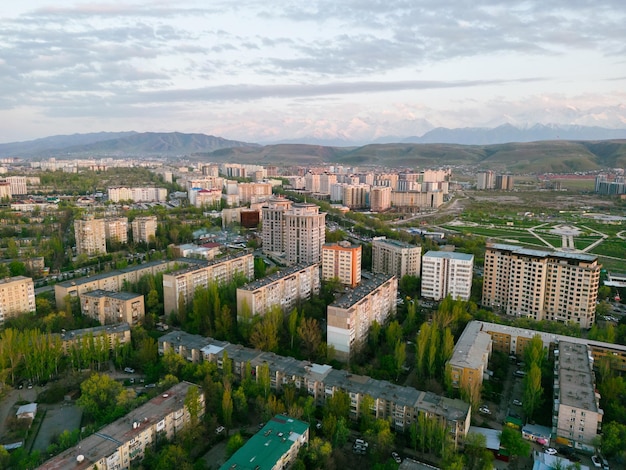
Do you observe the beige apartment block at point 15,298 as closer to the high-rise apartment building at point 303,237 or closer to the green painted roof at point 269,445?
the green painted roof at point 269,445

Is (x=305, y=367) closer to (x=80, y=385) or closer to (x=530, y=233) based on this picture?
(x=80, y=385)

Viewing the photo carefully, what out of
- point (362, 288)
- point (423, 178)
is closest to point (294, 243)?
point (362, 288)

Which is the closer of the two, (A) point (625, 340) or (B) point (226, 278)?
(A) point (625, 340)

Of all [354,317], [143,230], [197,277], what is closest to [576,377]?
[354,317]

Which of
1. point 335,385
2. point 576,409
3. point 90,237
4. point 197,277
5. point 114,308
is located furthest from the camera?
point 90,237

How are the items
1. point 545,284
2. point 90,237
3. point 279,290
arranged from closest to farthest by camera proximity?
point 279,290 → point 545,284 → point 90,237

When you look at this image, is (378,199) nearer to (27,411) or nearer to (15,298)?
(15,298)
